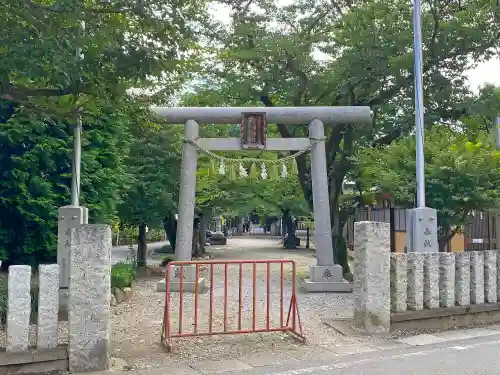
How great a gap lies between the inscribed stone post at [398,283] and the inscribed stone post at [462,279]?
1091mm

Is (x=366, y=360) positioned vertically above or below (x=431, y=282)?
below

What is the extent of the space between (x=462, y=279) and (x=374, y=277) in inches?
69.8

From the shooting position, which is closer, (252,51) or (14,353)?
(14,353)

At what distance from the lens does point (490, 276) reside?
857cm

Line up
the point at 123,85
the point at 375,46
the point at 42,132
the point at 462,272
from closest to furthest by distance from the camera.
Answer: the point at 123,85, the point at 462,272, the point at 42,132, the point at 375,46

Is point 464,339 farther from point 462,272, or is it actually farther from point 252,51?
point 252,51

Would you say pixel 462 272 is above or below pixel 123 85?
below

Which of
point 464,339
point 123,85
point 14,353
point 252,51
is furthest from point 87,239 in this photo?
point 252,51

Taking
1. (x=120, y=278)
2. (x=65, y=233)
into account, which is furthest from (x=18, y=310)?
(x=120, y=278)

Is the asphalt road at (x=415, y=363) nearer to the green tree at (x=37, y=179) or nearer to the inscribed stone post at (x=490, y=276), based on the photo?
the inscribed stone post at (x=490, y=276)

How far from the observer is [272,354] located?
6.48 m

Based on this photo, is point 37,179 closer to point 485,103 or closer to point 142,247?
point 142,247

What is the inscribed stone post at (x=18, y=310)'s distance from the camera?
5496mm

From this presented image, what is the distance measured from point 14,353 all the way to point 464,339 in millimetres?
5963
